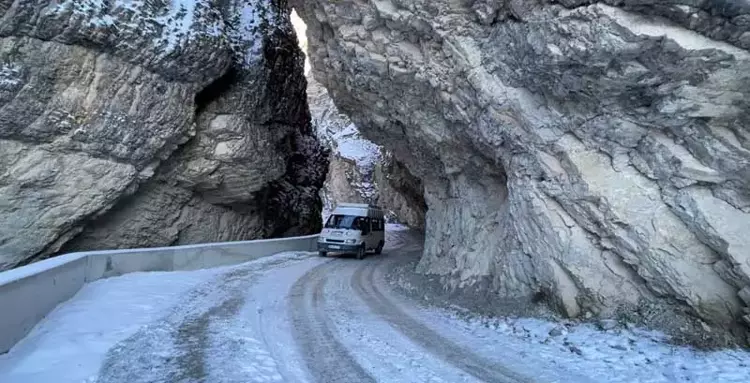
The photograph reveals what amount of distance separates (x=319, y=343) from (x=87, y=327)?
11.2 feet

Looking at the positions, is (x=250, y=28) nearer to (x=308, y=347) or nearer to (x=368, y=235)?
(x=368, y=235)

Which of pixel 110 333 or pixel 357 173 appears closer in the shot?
pixel 110 333

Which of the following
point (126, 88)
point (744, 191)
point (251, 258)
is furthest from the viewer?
point (251, 258)

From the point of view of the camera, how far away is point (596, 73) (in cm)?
830

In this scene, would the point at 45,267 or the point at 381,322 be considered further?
the point at 381,322

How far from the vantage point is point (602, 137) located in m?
8.69

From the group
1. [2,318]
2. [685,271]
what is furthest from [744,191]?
[2,318]

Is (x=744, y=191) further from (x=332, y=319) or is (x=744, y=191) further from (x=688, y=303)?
(x=332, y=319)

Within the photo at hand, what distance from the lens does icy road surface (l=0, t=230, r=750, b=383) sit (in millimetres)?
5609

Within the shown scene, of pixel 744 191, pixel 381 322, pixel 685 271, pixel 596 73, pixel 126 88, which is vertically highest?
pixel 126 88

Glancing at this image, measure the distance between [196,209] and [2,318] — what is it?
14497 millimetres

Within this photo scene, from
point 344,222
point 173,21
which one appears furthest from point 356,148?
point 173,21

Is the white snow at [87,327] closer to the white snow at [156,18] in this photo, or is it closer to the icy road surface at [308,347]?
the icy road surface at [308,347]

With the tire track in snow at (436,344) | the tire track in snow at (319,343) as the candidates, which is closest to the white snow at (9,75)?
the tire track in snow at (319,343)
